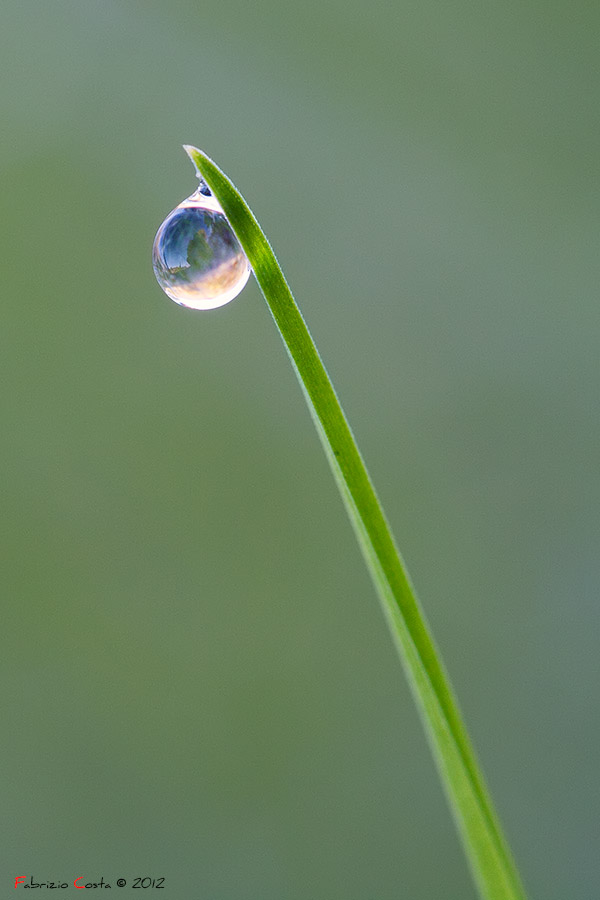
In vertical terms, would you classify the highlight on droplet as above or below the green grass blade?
above

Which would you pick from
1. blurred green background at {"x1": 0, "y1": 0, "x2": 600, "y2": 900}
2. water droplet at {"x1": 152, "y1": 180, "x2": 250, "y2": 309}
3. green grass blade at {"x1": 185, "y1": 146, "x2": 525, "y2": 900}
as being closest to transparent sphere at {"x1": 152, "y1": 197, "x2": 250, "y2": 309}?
water droplet at {"x1": 152, "y1": 180, "x2": 250, "y2": 309}

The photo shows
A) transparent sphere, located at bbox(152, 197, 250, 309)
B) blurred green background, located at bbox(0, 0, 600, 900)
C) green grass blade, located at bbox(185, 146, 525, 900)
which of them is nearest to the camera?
green grass blade, located at bbox(185, 146, 525, 900)

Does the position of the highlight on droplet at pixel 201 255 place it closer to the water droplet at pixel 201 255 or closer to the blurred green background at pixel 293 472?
the water droplet at pixel 201 255

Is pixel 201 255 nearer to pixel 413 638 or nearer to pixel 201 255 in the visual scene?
pixel 201 255

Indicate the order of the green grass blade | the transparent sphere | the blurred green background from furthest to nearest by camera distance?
the blurred green background < the transparent sphere < the green grass blade

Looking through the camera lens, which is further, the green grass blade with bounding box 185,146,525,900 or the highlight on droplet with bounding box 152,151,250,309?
the highlight on droplet with bounding box 152,151,250,309

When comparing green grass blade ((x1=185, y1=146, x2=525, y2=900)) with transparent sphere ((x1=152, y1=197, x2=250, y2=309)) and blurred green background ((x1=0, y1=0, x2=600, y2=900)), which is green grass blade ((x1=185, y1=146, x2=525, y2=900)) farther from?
blurred green background ((x1=0, y1=0, x2=600, y2=900))

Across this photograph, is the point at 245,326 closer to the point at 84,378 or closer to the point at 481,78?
the point at 84,378

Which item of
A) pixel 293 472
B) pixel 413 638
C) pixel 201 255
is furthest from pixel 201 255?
pixel 293 472
